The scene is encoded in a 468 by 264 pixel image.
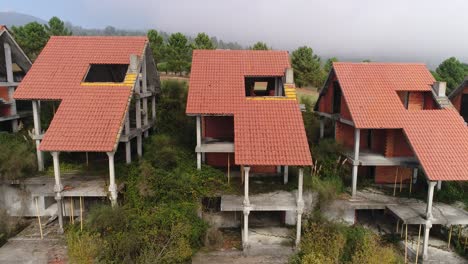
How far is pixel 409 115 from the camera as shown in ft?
61.6

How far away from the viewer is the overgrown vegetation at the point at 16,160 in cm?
1878

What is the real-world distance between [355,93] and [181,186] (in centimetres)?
1074

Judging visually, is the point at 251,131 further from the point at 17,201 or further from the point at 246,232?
the point at 17,201

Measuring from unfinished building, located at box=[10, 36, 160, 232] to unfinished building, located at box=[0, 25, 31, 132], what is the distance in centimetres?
354

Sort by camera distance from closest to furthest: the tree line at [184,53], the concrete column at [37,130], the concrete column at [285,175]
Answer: the concrete column at [285,175], the concrete column at [37,130], the tree line at [184,53]

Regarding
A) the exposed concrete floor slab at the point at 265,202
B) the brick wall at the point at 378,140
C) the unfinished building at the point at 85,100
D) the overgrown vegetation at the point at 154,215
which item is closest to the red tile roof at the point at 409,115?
the brick wall at the point at 378,140

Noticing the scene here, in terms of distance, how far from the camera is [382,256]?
1380cm

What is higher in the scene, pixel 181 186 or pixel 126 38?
pixel 126 38

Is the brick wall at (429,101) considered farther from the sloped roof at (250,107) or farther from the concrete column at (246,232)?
the concrete column at (246,232)

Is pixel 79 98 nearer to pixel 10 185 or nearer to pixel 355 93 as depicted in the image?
pixel 10 185

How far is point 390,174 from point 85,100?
1739 cm

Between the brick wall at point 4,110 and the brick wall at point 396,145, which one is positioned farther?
the brick wall at point 4,110

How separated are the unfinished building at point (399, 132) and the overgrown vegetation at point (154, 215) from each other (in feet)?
26.6

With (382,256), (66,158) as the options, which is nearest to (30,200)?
(66,158)
